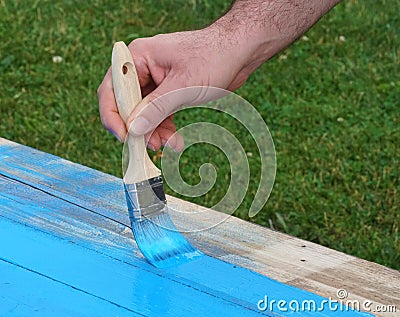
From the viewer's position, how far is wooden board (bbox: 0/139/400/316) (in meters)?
1.62

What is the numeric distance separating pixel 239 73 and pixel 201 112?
2168mm

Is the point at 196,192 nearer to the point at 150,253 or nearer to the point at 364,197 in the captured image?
the point at 150,253

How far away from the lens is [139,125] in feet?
5.41

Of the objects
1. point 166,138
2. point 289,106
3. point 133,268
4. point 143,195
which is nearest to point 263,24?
point 166,138

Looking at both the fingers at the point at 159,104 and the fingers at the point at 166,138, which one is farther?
the fingers at the point at 166,138

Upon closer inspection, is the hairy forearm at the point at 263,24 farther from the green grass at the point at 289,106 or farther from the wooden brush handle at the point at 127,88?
the green grass at the point at 289,106

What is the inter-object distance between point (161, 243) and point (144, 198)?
14cm

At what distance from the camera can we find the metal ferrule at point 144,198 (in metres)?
1.74

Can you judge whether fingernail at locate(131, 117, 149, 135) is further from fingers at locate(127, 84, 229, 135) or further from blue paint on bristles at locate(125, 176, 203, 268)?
blue paint on bristles at locate(125, 176, 203, 268)

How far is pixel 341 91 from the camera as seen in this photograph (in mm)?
4168

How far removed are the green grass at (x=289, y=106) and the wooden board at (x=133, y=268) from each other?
3.70 feet

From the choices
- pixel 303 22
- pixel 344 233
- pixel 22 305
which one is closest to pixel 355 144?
pixel 344 233
